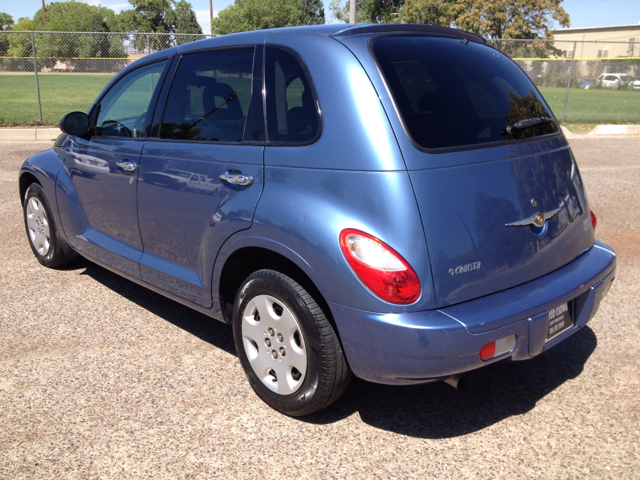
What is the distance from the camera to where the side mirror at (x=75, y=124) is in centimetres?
420

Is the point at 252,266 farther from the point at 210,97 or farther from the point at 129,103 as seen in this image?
the point at 129,103

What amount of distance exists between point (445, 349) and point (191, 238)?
160 cm

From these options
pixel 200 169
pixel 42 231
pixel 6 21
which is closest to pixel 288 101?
pixel 200 169

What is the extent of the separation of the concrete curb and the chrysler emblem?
13.1 m

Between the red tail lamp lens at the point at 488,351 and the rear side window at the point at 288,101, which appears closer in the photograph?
the red tail lamp lens at the point at 488,351

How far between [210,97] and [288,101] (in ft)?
2.20

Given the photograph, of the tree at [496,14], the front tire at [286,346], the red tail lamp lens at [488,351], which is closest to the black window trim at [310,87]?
the front tire at [286,346]

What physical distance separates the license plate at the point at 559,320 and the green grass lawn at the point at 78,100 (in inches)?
594

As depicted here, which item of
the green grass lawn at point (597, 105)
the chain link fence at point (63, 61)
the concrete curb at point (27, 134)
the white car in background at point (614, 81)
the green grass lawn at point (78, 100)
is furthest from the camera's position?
the white car in background at point (614, 81)

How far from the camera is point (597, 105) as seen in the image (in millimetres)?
23359

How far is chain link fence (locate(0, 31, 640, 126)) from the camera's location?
16.1 metres

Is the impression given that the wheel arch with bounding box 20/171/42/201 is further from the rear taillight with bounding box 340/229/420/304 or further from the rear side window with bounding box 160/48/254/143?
the rear taillight with bounding box 340/229/420/304

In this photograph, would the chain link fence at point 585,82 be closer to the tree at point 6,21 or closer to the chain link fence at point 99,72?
the chain link fence at point 99,72

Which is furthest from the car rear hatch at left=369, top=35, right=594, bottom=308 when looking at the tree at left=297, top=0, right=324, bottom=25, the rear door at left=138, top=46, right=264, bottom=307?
the tree at left=297, top=0, right=324, bottom=25
